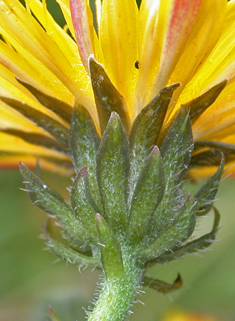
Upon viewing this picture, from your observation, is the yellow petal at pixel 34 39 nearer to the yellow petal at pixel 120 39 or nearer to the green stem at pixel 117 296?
the yellow petal at pixel 120 39

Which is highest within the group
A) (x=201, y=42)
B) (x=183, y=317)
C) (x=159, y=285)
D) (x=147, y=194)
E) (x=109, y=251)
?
(x=201, y=42)

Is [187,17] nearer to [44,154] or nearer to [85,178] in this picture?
[85,178]

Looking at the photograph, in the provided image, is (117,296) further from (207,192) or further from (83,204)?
(207,192)

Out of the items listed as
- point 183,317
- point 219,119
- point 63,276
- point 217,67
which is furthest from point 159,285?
point 63,276

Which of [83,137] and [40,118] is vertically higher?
[40,118]

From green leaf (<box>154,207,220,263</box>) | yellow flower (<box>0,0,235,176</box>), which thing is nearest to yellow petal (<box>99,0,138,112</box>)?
yellow flower (<box>0,0,235,176</box>)

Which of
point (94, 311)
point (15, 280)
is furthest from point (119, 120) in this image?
point (15, 280)
